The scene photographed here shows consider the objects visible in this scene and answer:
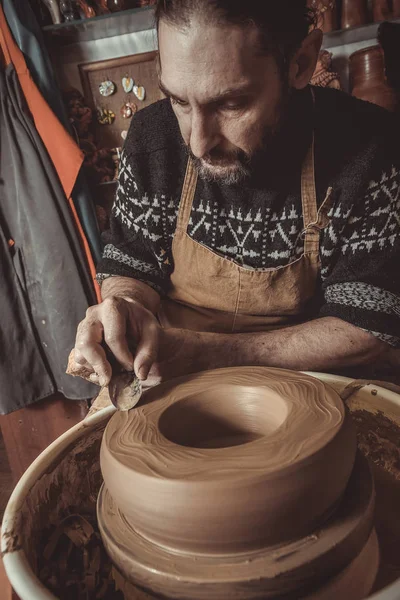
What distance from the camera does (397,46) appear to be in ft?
5.42

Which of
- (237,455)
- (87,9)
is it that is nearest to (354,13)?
(87,9)

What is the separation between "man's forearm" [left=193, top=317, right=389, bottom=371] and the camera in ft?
3.26

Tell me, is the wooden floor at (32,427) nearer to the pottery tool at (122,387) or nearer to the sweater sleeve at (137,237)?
the sweater sleeve at (137,237)

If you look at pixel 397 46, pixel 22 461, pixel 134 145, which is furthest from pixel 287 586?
pixel 22 461

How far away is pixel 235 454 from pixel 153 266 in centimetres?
74

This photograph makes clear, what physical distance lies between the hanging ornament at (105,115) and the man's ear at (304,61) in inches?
54.3

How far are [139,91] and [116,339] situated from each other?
1641 mm

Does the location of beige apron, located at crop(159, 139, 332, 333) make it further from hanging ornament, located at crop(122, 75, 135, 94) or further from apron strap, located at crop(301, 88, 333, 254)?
hanging ornament, located at crop(122, 75, 135, 94)

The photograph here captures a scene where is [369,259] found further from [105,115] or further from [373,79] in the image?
[105,115]

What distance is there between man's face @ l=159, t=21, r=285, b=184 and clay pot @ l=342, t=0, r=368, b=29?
1126 millimetres

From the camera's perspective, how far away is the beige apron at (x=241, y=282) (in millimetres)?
1073

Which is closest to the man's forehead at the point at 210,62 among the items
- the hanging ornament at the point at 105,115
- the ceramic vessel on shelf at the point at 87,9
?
the ceramic vessel on shelf at the point at 87,9

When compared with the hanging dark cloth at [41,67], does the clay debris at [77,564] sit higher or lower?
lower

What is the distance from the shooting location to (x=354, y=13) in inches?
69.5
